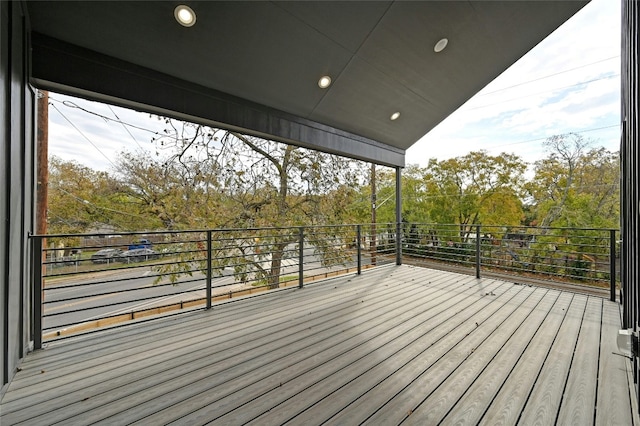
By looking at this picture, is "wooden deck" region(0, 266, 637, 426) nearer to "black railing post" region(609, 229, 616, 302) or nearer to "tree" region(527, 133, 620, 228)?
"black railing post" region(609, 229, 616, 302)

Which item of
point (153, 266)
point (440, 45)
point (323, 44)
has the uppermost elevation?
point (440, 45)

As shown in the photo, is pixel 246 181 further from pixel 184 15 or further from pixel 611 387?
pixel 611 387

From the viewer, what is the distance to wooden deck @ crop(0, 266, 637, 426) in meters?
1.30

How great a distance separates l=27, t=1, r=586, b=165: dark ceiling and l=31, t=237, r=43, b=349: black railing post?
130cm

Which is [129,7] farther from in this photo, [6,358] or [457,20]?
[457,20]

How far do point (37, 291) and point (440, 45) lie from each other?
4.09 meters

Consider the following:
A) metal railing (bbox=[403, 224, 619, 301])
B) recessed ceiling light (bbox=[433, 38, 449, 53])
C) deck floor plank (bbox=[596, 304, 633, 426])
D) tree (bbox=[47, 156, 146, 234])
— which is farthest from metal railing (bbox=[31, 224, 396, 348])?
recessed ceiling light (bbox=[433, 38, 449, 53])

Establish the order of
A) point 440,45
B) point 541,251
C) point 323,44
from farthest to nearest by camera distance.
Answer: point 541,251 < point 440,45 < point 323,44

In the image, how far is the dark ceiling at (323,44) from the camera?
1925 mm

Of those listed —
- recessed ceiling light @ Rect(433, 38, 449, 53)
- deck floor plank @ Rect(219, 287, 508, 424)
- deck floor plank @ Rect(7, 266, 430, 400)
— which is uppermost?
recessed ceiling light @ Rect(433, 38, 449, 53)

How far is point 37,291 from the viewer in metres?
1.95

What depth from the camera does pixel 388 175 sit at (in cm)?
931

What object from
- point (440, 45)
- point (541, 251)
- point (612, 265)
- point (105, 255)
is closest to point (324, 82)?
point (440, 45)

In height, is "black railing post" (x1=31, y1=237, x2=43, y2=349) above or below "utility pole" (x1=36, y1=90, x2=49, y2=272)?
below
